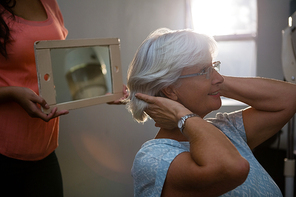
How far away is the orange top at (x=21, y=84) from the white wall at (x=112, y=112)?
2.89 feet

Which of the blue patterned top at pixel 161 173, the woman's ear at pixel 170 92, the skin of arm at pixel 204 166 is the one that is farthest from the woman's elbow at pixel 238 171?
the woman's ear at pixel 170 92

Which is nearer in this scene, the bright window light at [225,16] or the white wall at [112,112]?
the white wall at [112,112]

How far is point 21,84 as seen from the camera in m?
1.09

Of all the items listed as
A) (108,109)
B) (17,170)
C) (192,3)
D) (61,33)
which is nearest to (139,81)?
(61,33)

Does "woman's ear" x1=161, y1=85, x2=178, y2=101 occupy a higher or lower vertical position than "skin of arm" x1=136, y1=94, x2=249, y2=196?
higher

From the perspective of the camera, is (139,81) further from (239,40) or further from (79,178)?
(239,40)

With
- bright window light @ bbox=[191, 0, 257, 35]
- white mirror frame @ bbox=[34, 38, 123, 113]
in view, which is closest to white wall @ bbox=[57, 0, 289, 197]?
bright window light @ bbox=[191, 0, 257, 35]

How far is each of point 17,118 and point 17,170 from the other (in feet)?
0.74

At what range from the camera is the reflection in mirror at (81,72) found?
1050 mm

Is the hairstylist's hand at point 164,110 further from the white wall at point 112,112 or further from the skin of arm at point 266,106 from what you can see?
the white wall at point 112,112

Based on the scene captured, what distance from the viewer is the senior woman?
81 centimetres

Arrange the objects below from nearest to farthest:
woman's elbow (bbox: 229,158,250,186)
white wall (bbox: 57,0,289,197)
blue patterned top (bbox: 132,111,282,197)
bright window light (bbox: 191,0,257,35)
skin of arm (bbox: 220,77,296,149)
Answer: woman's elbow (bbox: 229,158,250,186)
blue patterned top (bbox: 132,111,282,197)
skin of arm (bbox: 220,77,296,149)
white wall (bbox: 57,0,289,197)
bright window light (bbox: 191,0,257,35)

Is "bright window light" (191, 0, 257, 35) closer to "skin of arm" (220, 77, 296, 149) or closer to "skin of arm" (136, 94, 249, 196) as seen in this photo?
"skin of arm" (220, 77, 296, 149)

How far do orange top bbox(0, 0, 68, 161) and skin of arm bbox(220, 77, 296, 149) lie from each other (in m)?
0.99
